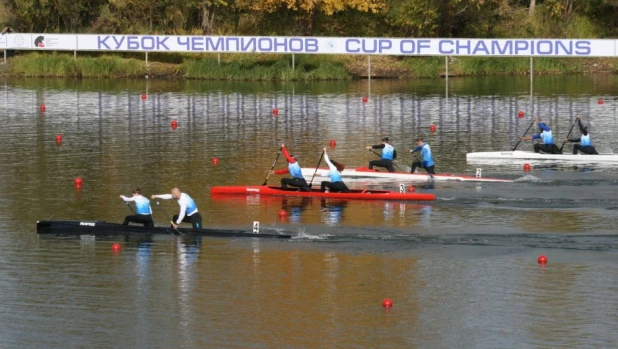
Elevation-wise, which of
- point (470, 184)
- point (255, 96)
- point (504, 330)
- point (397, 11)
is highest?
point (397, 11)

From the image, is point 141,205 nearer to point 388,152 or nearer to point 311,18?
point 388,152

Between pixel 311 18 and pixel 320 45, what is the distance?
812 centimetres

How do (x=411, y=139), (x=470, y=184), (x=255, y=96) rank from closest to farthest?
(x=470, y=184) < (x=411, y=139) < (x=255, y=96)

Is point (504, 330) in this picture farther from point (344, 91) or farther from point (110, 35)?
point (110, 35)

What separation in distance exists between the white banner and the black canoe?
42538 millimetres

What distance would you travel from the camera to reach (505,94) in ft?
223

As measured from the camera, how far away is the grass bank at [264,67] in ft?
249

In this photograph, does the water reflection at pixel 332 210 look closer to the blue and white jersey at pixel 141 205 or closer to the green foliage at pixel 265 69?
the blue and white jersey at pixel 141 205

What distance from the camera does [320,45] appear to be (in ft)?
242

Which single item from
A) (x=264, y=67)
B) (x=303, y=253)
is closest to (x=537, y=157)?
(x=303, y=253)

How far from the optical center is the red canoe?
37438 mm

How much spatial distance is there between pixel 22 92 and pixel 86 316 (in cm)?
4526

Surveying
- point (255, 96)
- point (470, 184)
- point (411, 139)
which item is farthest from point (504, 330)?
point (255, 96)

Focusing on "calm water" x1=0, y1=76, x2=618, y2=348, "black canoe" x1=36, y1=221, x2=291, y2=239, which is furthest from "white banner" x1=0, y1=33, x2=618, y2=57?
"black canoe" x1=36, y1=221, x2=291, y2=239
